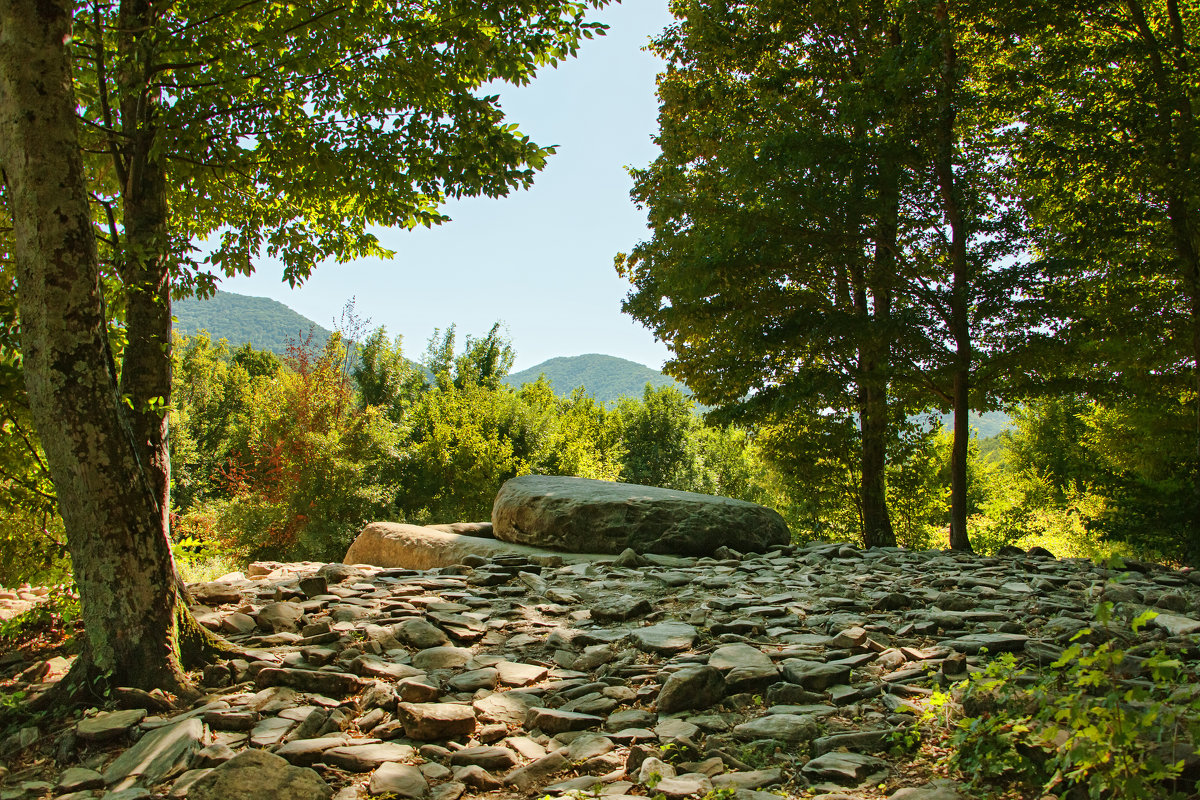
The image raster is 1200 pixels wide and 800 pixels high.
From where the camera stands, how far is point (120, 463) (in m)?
3.63

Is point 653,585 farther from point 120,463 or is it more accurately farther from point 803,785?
point 120,463

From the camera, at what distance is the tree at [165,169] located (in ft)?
11.5

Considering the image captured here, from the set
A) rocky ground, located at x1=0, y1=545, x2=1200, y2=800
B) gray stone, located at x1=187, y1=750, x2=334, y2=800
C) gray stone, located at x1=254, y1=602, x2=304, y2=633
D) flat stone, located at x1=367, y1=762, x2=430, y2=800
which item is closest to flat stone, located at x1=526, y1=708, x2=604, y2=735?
rocky ground, located at x1=0, y1=545, x2=1200, y2=800

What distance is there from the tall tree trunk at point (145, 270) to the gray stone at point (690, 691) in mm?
3562

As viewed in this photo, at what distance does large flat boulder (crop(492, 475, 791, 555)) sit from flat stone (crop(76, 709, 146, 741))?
243 inches

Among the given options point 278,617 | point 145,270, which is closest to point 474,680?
point 278,617

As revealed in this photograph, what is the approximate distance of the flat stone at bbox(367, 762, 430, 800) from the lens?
2697mm

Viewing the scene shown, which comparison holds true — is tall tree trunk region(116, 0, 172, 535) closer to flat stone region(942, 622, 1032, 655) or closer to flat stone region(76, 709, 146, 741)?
flat stone region(76, 709, 146, 741)

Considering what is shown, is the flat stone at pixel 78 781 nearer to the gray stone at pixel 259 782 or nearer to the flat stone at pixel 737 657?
the gray stone at pixel 259 782

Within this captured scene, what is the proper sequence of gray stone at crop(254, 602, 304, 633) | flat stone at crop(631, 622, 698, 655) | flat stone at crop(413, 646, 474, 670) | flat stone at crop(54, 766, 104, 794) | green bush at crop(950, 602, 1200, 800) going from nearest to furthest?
green bush at crop(950, 602, 1200, 800) → flat stone at crop(54, 766, 104, 794) → flat stone at crop(413, 646, 474, 670) → flat stone at crop(631, 622, 698, 655) → gray stone at crop(254, 602, 304, 633)

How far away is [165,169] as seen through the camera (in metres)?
4.94

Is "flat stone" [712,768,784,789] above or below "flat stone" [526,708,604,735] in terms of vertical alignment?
above

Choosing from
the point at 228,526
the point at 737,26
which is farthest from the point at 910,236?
the point at 228,526

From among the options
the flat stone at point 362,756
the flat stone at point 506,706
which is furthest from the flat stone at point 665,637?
the flat stone at point 362,756
